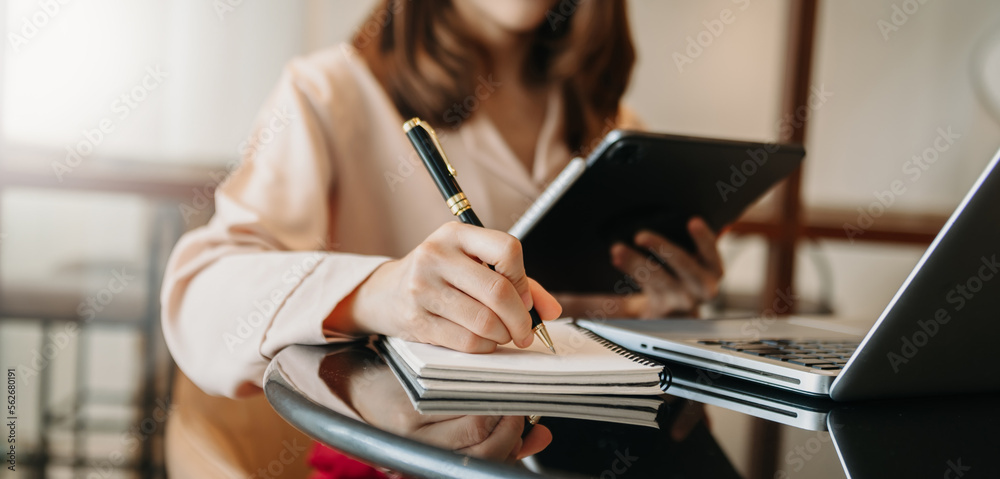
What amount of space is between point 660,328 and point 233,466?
600 mm

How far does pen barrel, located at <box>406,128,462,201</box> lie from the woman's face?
2.16 feet

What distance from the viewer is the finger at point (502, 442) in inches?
13.0

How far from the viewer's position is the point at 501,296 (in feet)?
1.59

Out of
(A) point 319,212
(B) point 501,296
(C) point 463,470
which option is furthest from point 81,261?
(C) point 463,470

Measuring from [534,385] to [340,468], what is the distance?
1.75ft

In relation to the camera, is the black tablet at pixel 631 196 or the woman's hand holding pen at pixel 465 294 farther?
the black tablet at pixel 631 196

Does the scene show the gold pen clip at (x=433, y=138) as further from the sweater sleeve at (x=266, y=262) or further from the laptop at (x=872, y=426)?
the laptop at (x=872, y=426)

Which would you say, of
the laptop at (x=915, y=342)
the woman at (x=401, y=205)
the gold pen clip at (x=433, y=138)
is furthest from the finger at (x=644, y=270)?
the gold pen clip at (x=433, y=138)

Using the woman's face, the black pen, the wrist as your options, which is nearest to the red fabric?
the wrist

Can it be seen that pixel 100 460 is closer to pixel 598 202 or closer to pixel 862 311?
pixel 598 202

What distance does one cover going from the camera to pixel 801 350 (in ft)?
1.88

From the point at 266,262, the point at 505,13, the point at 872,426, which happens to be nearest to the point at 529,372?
the point at 872,426

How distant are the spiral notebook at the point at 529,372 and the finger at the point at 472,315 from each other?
0.6 inches

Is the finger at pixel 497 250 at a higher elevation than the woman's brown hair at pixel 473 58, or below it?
below
